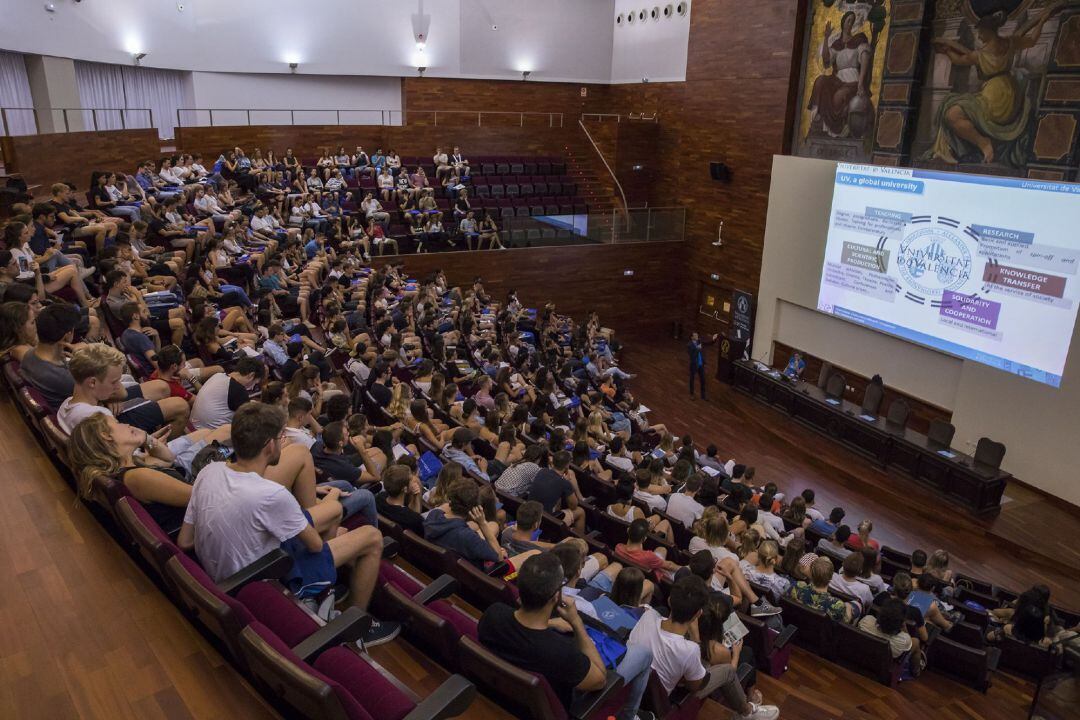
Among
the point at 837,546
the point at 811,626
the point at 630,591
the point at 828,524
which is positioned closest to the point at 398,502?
the point at 630,591

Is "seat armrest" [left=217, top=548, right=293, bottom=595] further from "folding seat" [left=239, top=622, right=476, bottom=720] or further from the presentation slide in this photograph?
the presentation slide

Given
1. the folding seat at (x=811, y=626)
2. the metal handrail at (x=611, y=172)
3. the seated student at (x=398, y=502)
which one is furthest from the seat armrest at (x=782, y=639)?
the metal handrail at (x=611, y=172)

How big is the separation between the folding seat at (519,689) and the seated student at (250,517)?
0.60 meters

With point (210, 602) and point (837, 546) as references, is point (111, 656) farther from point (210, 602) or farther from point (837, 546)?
point (837, 546)

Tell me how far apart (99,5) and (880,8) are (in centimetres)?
1260

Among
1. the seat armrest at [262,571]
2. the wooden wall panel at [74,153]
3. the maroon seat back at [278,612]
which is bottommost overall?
the maroon seat back at [278,612]

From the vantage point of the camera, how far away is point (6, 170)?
883cm

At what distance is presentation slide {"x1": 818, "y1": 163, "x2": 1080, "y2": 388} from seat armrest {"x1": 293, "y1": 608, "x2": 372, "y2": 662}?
29.5 feet

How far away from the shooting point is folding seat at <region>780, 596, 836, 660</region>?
15.9 feet

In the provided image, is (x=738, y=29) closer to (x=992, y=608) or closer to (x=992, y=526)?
(x=992, y=526)

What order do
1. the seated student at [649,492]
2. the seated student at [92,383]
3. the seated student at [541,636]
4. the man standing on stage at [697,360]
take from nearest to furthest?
the seated student at [541,636]
the seated student at [92,383]
the seated student at [649,492]
the man standing on stage at [697,360]

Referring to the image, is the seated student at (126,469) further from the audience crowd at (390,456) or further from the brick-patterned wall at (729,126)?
the brick-patterned wall at (729,126)

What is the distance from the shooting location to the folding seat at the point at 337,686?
1873mm

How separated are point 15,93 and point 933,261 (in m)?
13.4
